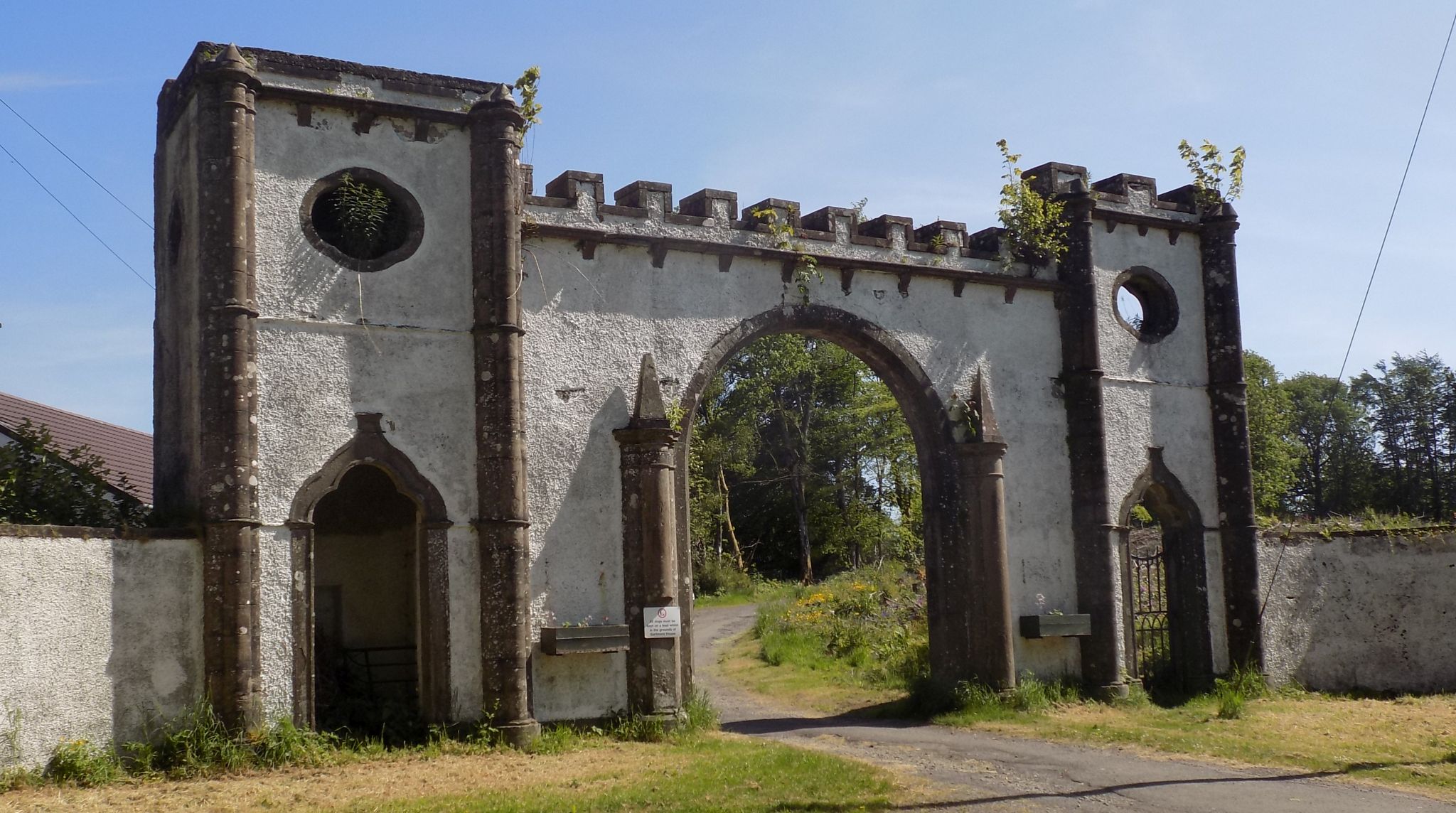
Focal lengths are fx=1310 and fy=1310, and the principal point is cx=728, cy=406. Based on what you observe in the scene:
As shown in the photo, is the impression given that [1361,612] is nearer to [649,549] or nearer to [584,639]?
[649,549]

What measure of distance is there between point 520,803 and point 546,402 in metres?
4.92

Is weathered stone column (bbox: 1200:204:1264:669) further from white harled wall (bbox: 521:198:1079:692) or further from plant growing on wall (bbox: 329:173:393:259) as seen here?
plant growing on wall (bbox: 329:173:393:259)

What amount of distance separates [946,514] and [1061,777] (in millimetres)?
5192

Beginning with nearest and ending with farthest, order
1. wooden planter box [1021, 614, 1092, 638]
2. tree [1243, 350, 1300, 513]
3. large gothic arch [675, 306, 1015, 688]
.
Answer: large gothic arch [675, 306, 1015, 688]
wooden planter box [1021, 614, 1092, 638]
tree [1243, 350, 1300, 513]

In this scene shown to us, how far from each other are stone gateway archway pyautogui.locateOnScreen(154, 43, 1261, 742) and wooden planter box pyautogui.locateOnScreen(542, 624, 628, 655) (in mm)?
33

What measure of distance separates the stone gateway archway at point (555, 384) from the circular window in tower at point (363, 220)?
0.12 feet

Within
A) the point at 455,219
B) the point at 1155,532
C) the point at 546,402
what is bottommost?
the point at 1155,532

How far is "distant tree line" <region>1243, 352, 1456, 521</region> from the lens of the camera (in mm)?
48219

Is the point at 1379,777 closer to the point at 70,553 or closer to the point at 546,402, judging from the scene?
the point at 546,402

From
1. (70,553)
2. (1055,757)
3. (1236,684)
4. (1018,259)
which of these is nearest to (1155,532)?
(1236,684)

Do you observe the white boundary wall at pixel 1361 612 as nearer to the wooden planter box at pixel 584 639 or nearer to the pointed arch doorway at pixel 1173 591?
the pointed arch doorway at pixel 1173 591

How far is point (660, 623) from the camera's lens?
1370cm

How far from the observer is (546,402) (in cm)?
1376

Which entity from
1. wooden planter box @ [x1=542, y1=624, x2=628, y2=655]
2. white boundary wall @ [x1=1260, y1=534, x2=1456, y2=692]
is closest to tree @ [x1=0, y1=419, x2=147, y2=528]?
wooden planter box @ [x1=542, y1=624, x2=628, y2=655]
